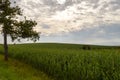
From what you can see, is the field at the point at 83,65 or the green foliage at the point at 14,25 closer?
the field at the point at 83,65

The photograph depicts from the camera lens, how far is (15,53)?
164ft

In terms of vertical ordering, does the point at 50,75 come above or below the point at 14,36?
below

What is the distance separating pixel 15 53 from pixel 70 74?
26.2 m

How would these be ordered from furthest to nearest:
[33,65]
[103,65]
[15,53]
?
[15,53] → [33,65] → [103,65]

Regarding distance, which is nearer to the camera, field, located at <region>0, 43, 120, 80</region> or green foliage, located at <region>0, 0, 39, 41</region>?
field, located at <region>0, 43, 120, 80</region>

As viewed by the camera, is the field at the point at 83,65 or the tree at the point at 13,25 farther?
the tree at the point at 13,25

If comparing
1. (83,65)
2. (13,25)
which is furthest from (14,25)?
(83,65)

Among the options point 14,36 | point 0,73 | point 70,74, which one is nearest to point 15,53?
point 14,36

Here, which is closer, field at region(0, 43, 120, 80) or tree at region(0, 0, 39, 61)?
field at region(0, 43, 120, 80)

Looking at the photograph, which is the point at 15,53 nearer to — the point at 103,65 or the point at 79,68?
the point at 79,68

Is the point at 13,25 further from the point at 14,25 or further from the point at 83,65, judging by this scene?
the point at 83,65

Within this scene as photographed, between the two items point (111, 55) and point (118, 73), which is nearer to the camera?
point (118, 73)

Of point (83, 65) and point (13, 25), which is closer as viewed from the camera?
point (83, 65)

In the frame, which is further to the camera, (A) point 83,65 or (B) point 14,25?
(B) point 14,25
